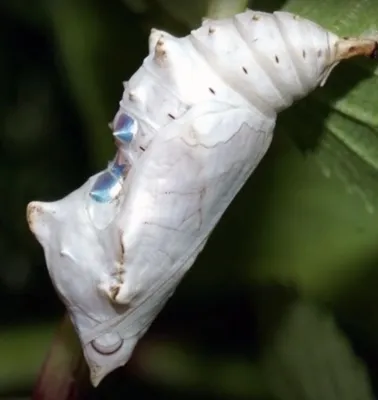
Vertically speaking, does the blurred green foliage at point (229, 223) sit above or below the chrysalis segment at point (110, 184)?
below

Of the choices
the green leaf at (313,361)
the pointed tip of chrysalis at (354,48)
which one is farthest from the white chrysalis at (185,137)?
the green leaf at (313,361)

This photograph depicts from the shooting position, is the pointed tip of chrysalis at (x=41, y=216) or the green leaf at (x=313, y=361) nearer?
the pointed tip of chrysalis at (x=41, y=216)

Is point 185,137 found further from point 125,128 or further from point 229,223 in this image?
point 229,223

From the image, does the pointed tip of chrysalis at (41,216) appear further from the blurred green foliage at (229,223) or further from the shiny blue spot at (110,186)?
the blurred green foliage at (229,223)

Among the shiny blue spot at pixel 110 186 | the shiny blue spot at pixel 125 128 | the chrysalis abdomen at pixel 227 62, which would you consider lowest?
Result: the shiny blue spot at pixel 110 186

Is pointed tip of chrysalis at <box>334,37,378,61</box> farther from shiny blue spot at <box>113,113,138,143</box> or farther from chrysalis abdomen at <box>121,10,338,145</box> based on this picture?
shiny blue spot at <box>113,113,138,143</box>

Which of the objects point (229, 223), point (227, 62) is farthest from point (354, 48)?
point (229, 223)
